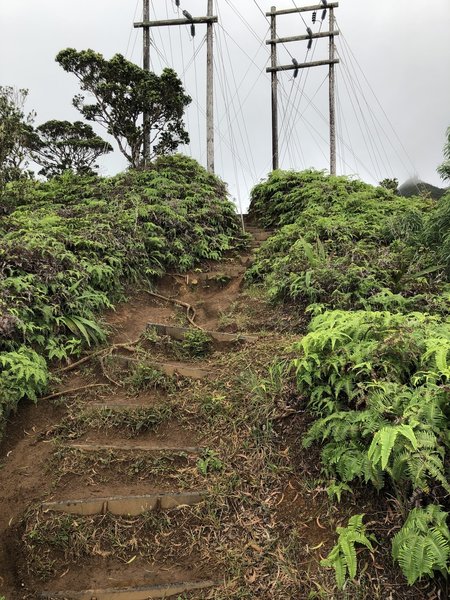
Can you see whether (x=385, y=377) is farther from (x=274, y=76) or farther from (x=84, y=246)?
(x=274, y=76)

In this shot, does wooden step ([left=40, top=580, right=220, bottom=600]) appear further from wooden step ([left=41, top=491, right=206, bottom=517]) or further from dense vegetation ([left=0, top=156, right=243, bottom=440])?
dense vegetation ([left=0, top=156, right=243, bottom=440])

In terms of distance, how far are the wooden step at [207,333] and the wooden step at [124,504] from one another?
7.76 feet

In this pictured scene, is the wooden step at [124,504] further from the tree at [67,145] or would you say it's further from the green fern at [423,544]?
the tree at [67,145]

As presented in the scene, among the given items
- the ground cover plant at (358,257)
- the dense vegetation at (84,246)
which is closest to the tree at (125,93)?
the dense vegetation at (84,246)

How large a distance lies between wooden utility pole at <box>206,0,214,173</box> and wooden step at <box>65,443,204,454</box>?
13002 mm

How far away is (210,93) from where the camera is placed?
51.5 ft

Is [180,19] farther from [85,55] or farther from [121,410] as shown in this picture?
[121,410]

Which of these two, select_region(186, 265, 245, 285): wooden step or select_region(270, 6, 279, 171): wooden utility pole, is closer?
select_region(186, 265, 245, 285): wooden step

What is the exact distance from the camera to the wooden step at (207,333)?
17.5ft

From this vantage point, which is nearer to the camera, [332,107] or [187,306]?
[187,306]

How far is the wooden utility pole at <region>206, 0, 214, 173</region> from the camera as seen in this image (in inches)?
607

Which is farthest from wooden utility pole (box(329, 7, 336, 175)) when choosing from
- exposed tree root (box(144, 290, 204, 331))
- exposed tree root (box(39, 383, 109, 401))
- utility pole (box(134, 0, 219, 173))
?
exposed tree root (box(39, 383, 109, 401))

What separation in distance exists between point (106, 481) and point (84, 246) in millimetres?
4341

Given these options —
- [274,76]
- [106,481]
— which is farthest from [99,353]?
[274,76]
